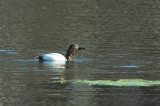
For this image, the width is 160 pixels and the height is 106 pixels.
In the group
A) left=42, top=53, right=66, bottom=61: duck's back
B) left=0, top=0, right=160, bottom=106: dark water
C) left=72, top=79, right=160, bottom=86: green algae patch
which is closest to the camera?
left=0, top=0, right=160, bottom=106: dark water

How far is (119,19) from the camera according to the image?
41938mm

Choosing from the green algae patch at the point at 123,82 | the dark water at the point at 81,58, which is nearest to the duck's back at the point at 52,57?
the dark water at the point at 81,58

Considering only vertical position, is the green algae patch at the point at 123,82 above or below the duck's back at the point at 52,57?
below

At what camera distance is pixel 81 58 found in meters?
22.9

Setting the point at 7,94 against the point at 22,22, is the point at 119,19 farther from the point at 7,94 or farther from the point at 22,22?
the point at 7,94

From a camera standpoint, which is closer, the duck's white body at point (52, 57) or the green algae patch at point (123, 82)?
the green algae patch at point (123, 82)

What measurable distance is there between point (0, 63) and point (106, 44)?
294 inches

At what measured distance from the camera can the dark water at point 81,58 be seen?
574 inches

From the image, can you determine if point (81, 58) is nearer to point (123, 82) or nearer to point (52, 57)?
point (52, 57)

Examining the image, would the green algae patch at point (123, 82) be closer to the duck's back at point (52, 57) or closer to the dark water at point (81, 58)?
the dark water at point (81, 58)

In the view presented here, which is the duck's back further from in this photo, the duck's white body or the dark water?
the dark water

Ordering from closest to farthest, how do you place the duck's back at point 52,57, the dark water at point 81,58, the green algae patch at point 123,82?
the dark water at point 81,58 < the green algae patch at point 123,82 < the duck's back at point 52,57

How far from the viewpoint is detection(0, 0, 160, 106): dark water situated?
14578mm

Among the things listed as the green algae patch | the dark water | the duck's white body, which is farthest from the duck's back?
the green algae patch
